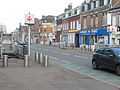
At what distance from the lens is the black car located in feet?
70.4

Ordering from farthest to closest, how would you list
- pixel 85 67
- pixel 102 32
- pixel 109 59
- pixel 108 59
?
pixel 102 32 < pixel 85 67 < pixel 108 59 < pixel 109 59

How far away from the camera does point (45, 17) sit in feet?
492

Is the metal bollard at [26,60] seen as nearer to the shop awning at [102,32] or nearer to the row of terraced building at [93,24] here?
the row of terraced building at [93,24]

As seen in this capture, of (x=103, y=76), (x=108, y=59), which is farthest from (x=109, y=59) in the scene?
(x=103, y=76)

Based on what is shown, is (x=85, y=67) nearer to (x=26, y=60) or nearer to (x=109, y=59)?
(x=109, y=59)

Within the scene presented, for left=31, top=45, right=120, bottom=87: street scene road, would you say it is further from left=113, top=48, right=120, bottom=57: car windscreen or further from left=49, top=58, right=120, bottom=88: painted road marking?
left=113, top=48, right=120, bottom=57: car windscreen

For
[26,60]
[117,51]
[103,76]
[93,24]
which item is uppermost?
[93,24]

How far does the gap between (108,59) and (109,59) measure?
147 millimetres

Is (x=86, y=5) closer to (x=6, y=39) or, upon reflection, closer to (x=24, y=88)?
(x=6, y=39)

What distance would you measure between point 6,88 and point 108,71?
10.7m

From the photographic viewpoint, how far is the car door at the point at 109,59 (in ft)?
72.1

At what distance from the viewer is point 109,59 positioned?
22469mm

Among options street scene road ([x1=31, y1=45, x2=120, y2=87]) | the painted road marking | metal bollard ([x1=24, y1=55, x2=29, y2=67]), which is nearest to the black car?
street scene road ([x1=31, y1=45, x2=120, y2=87])

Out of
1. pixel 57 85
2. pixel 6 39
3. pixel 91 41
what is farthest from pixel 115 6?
pixel 57 85
